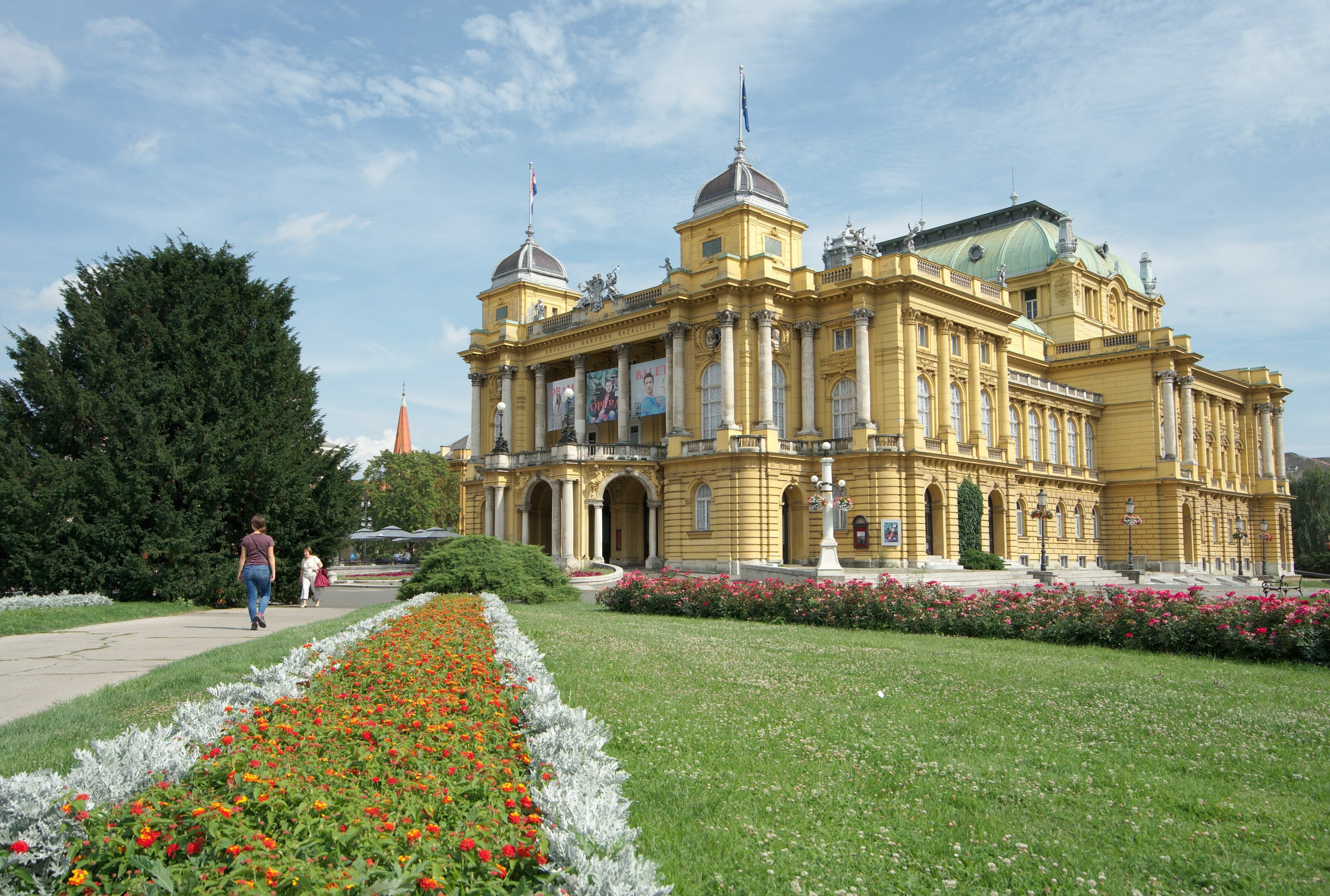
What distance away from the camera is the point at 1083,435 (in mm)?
63750

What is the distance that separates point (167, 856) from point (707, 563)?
139ft

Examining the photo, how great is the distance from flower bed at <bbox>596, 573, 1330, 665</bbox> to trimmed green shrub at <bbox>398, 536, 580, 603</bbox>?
1.75m

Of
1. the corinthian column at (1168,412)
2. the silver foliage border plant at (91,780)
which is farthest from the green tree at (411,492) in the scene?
the silver foliage border plant at (91,780)

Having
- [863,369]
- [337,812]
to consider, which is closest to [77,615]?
[337,812]

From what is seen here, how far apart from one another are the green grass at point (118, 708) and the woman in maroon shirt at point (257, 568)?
11.4 ft

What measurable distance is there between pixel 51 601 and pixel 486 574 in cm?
945

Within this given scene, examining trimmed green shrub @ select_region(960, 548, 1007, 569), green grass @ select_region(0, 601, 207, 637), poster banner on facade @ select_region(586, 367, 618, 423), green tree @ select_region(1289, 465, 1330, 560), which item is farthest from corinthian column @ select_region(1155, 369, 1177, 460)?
green grass @ select_region(0, 601, 207, 637)

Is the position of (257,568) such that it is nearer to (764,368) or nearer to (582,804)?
(582,804)

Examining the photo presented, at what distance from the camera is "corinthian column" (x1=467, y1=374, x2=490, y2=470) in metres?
62.6

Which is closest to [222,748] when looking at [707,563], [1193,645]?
[1193,645]

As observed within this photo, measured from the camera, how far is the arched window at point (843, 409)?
47500mm

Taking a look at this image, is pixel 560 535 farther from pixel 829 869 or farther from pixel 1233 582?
pixel 829 869

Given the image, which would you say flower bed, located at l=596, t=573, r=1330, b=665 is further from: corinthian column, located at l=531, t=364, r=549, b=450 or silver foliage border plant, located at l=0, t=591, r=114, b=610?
corinthian column, located at l=531, t=364, r=549, b=450

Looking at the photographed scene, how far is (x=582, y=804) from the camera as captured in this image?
498 centimetres
